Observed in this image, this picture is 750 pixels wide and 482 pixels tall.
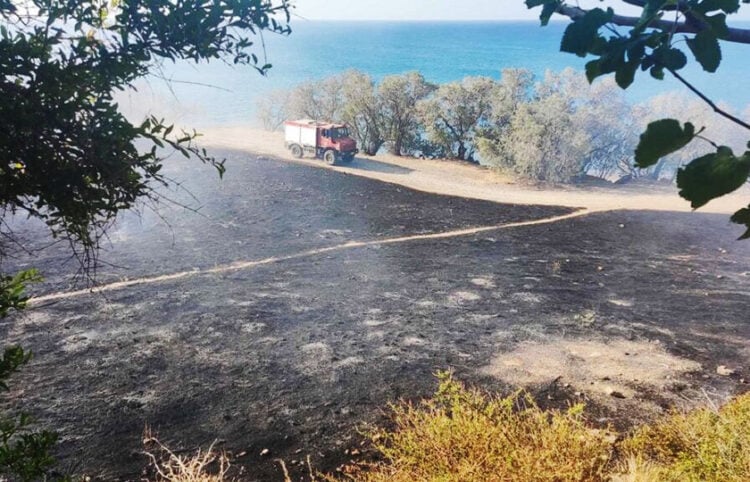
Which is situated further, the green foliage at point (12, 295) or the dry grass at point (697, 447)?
the dry grass at point (697, 447)

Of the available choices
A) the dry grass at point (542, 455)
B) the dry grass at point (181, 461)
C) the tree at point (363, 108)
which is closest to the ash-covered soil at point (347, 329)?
the dry grass at point (181, 461)

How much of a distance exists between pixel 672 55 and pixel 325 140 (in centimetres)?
2536

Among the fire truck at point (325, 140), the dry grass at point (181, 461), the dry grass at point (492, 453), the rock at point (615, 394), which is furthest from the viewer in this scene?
the fire truck at point (325, 140)

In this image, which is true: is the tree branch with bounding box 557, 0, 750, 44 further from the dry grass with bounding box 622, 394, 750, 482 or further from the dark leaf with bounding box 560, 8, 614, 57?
the dry grass with bounding box 622, 394, 750, 482

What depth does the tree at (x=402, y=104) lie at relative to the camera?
31891 millimetres

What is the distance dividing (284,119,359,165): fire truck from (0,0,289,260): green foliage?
2190cm

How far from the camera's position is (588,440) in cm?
573

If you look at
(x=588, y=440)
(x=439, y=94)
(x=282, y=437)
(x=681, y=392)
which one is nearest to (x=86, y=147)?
(x=282, y=437)

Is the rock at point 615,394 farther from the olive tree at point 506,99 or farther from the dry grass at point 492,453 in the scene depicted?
the olive tree at point 506,99

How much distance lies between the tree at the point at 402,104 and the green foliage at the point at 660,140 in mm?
31386

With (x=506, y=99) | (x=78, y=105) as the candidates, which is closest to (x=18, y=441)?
(x=78, y=105)

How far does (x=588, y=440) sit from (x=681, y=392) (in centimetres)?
349

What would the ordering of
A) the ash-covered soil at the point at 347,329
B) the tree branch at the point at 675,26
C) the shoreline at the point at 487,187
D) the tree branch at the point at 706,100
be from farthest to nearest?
the shoreline at the point at 487,187 → the ash-covered soil at the point at 347,329 → the tree branch at the point at 675,26 → the tree branch at the point at 706,100

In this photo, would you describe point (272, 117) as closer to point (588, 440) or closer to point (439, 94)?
point (439, 94)
